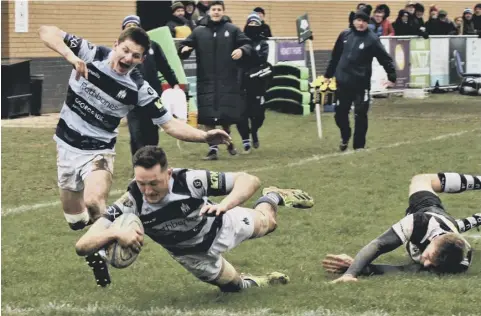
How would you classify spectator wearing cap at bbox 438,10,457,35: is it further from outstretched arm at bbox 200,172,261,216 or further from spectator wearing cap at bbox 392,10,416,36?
outstretched arm at bbox 200,172,261,216

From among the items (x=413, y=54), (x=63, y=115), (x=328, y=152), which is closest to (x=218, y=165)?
(x=328, y=152)

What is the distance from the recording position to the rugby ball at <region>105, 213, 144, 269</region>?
657 centimetres

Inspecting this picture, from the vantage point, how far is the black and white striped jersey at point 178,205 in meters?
6.91

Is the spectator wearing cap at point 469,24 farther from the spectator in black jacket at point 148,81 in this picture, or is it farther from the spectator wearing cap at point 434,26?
the spectator in black jacket at point 148,81

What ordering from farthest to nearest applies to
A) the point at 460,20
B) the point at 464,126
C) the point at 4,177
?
the point at 460,20 < the point at 464,126 < the point at 4,177

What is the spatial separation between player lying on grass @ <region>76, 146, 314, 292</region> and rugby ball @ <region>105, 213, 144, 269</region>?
0.06m

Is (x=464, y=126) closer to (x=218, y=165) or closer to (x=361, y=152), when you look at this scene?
(x=361, y=152)

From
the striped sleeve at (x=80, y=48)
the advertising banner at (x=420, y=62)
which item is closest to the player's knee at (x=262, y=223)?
the striped sleeve at (x=80, y=48)

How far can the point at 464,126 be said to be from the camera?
66.7 ft

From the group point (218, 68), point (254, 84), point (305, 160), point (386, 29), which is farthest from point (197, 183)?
point (386, 29)

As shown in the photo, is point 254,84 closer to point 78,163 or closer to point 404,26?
point 78,163

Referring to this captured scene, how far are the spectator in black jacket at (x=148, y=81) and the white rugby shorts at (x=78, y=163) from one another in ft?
14.1

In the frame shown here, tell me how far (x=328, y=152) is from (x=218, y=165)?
2.30 m

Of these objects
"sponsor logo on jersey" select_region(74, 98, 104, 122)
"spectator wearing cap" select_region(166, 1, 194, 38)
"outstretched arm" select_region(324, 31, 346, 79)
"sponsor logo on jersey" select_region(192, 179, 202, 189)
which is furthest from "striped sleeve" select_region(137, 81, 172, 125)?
"spectator wearing cap" select_region(166, 1, 194, 38)
